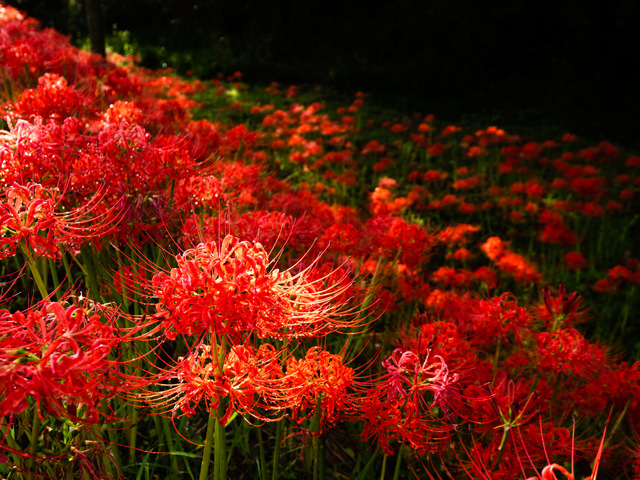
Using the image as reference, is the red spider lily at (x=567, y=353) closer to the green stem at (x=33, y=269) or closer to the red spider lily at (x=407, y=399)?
the red spider lily at (x=407, y=399)

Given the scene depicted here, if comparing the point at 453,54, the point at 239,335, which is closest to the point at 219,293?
the point at 239,335

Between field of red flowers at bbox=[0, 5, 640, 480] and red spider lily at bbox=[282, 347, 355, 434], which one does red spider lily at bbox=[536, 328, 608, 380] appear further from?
red spider lily at bbox=[282, 347, 355, 434]

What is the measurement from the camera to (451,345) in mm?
1509

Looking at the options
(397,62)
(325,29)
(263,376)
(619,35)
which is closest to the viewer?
(263,376)

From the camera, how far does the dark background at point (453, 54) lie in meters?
8.62

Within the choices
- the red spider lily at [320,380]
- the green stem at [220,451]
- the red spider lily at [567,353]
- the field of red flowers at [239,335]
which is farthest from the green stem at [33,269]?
the red spider lily at [567,353]

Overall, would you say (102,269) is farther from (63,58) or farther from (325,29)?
(325,29)

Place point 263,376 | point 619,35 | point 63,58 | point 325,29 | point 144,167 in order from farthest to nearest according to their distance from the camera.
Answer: point 325,29, point 619,35, point 63,58, point 144,167, point 263,376

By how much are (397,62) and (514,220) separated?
769 centimetres

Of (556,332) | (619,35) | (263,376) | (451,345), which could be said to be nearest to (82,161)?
(263,376)

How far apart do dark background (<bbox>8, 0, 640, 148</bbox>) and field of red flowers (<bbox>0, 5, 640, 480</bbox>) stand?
6.15 metres

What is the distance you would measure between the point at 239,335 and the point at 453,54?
10.4 meters

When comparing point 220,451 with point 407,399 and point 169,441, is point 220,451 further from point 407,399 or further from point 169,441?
point 169,441

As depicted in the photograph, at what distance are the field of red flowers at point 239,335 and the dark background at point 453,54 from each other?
615 cm
